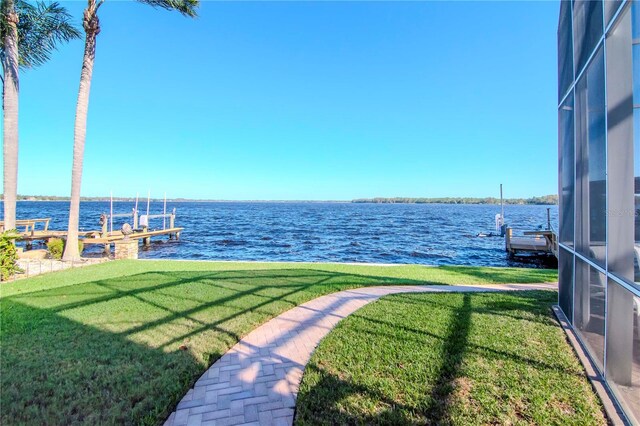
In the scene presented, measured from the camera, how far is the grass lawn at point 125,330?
266 cm

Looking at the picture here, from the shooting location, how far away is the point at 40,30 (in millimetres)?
10227

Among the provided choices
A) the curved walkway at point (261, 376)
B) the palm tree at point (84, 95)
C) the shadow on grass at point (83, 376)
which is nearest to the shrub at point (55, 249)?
the palm tree at point (84, 95)

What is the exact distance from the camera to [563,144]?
501 centimetres

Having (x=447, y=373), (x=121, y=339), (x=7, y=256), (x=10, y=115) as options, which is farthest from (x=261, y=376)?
A: (x=10, y=115)

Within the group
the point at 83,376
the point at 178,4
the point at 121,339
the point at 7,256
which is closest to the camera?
the point at 83,376

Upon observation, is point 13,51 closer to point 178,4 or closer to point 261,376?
point 178,4

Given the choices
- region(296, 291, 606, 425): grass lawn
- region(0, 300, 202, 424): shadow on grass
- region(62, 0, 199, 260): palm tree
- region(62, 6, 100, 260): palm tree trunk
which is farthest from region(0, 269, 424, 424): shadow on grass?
region(62, 6, 100, 260): palm tree trunk

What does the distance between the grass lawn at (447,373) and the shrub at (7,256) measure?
330 inches

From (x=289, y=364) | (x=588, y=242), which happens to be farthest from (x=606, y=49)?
(x=289, y=364)

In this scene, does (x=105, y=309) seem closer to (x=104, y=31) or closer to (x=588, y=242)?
(x=588, y=242)

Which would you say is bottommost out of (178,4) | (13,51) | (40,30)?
(13,51)

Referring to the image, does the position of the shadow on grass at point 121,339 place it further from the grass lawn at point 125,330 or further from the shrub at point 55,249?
the shrub at point 55,249

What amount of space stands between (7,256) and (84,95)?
5.22 m

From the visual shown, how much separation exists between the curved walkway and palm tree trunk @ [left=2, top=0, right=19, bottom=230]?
358 inches
